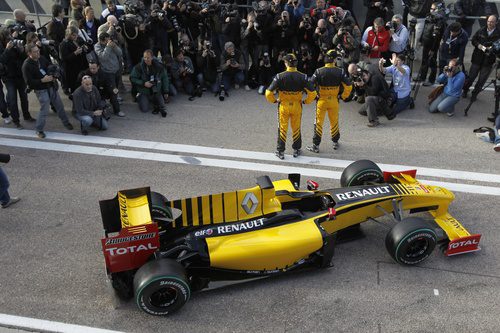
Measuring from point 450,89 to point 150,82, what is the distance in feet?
19.6

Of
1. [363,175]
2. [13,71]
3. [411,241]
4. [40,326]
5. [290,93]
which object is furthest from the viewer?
[13,71]

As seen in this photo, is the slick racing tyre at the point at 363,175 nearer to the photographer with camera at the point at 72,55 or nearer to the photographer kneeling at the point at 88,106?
the photographer kneeling at the point at 88,106

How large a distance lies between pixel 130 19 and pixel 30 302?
22.4ft

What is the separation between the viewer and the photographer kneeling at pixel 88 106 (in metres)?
9.73

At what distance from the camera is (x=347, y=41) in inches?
435

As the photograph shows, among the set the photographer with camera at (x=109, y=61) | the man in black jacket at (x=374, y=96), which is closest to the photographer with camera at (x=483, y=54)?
the man in black jacket at (x=374, y=96)

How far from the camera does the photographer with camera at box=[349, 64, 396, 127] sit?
10289 millimetres

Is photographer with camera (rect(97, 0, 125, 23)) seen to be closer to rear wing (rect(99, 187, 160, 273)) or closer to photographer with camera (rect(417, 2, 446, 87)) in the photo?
rear wing (rect(99, 187, 160, 273))

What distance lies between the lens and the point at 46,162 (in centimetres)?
907

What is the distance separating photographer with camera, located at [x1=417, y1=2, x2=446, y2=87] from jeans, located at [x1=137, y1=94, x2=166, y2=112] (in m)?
5.46

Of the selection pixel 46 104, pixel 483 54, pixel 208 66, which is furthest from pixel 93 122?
pixel 483 54

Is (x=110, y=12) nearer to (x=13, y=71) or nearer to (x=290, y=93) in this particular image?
(x=13, y=71)

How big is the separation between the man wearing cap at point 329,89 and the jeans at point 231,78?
3.14m

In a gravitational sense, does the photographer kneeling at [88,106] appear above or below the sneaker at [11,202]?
above
